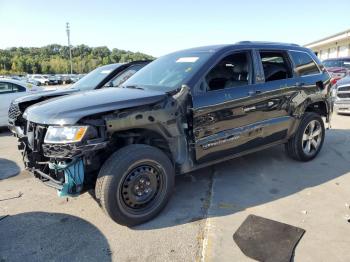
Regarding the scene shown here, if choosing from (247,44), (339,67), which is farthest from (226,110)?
(339,67)

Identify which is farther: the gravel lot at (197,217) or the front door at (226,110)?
the front door at (226,110)

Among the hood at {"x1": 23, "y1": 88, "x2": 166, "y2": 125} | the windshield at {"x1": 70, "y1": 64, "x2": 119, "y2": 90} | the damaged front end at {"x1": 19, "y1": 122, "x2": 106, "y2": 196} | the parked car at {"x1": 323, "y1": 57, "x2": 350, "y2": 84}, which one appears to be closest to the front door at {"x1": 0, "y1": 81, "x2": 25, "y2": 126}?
the windshield at {"x1": 70, "y1": 64, "x2": 119, "y2": 90}

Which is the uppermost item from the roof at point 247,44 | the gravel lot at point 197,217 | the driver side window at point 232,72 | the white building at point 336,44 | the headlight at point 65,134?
the white building at point 336,44

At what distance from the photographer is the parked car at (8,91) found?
9.05 meters

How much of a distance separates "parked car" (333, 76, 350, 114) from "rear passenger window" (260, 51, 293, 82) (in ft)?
19.1

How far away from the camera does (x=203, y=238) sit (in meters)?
3.28

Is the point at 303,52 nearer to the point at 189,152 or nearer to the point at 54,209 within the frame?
the point at 189,152

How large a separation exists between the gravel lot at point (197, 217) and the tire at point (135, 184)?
0.58 ft

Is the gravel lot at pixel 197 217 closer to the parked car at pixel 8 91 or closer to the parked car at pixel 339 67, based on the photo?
the parked car at pixel 8 91

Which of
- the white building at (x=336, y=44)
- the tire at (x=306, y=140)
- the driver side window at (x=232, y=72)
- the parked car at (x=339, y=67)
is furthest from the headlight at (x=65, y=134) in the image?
the white building at (x=336, y=44)

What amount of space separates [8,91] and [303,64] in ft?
25.5

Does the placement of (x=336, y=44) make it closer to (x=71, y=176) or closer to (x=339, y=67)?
(x=339, y=67)

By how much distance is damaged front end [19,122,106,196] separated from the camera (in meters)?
3.14

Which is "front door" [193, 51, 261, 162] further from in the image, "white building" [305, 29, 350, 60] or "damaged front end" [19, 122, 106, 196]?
"white building" [305, 29, 350, 60]
